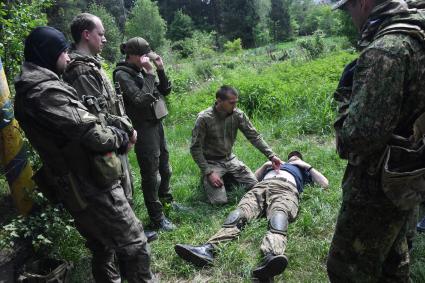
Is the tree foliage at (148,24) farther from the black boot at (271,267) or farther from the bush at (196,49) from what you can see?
the black boot at (271,267)

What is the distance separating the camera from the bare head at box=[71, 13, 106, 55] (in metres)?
3.16

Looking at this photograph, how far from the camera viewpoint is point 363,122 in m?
1.91

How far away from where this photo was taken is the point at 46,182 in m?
2.74

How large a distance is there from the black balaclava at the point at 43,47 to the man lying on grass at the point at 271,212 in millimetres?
1853

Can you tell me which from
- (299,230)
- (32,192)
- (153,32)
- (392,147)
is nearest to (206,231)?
(299,230)

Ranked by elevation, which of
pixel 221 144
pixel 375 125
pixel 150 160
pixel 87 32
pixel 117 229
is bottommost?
pixel 221 144

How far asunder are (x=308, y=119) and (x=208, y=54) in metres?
20.1

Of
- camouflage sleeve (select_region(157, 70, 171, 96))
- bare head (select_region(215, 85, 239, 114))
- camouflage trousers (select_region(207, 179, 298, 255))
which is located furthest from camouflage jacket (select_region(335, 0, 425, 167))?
bare head (select_region(215, 85, 239, 114))

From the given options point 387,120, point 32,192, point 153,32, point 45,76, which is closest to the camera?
point 387,120

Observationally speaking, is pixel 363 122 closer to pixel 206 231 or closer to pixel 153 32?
pixel 206 231

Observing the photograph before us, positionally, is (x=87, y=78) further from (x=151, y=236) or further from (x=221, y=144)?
(x=221, y=144)

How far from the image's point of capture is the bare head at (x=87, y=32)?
3.16 metres

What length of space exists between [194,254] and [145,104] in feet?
4.99

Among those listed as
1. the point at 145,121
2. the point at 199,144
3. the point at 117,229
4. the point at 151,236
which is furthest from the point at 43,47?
the point at 199,144
